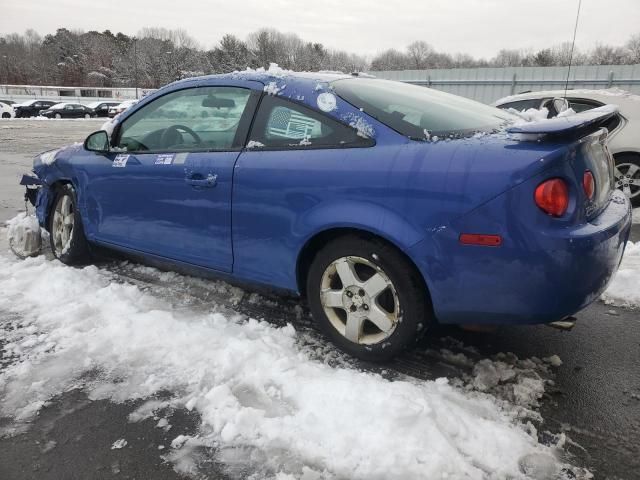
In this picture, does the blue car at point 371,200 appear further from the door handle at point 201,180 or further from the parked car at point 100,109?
the parked car at point 100,109

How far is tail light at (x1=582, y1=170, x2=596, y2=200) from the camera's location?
2.31 m

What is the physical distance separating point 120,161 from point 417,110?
215cm

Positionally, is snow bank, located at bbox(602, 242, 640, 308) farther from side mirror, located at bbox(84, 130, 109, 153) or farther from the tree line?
the tree line

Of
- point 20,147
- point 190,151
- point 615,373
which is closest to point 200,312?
point 190,151

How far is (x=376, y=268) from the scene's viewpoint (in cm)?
262

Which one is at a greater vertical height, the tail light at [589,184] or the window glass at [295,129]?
the window glass at [295,129]

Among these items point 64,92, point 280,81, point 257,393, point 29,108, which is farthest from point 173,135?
point 64,92

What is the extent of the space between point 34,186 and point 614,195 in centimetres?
474

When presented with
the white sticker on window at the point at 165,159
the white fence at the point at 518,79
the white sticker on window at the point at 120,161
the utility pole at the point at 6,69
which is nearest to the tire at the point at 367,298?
the white sticker on window at the point at 165,159

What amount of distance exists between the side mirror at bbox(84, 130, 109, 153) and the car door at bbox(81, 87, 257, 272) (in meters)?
0.06

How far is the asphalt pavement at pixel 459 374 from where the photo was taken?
2074 mm

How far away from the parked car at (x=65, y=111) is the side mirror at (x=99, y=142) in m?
34.9

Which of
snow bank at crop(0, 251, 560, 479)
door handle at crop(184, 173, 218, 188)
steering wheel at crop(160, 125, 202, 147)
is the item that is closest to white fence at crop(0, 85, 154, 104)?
steering wheel at crop(160, 125, 202, 147)

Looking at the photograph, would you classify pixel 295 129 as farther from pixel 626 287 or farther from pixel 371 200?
pixel 626 287
